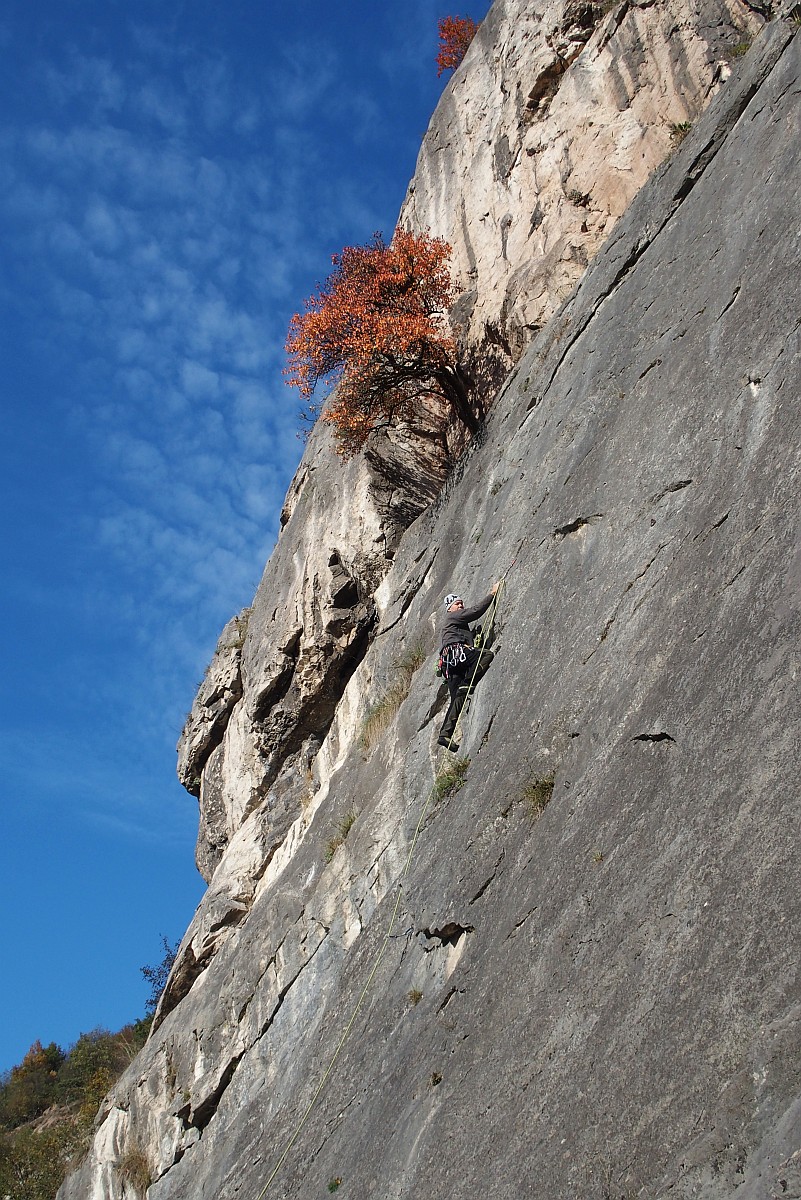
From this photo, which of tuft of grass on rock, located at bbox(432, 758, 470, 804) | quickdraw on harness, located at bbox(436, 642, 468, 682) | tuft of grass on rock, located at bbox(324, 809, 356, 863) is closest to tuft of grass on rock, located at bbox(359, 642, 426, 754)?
tuft of grass on rock, located at bbox(324, 809, 356, 863)

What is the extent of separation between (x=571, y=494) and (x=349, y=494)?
829cm

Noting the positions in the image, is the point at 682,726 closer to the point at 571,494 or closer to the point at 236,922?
the point at 571,494

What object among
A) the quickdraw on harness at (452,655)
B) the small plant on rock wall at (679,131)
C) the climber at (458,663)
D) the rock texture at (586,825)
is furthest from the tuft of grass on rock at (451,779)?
the small plant on rock wall at (679,131)

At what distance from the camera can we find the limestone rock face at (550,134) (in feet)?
47.3

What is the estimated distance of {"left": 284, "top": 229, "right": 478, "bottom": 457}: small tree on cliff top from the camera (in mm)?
16875

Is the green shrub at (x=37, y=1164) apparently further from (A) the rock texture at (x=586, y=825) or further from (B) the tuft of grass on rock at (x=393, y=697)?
(B) the tuft of grass on rock at (x=393, y=697)

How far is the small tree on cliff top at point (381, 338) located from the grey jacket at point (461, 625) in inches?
245

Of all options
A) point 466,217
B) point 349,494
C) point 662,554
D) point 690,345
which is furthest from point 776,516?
point 466,217

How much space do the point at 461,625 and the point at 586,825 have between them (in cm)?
421

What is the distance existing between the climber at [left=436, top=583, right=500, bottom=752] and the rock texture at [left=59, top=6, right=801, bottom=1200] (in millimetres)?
314

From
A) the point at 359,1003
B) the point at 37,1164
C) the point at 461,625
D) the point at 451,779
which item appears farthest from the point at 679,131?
the point at 37,1164

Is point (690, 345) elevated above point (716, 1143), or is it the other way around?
point (690, 345)

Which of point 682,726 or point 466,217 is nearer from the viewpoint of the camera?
point 682,726

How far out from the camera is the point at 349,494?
18391mm
